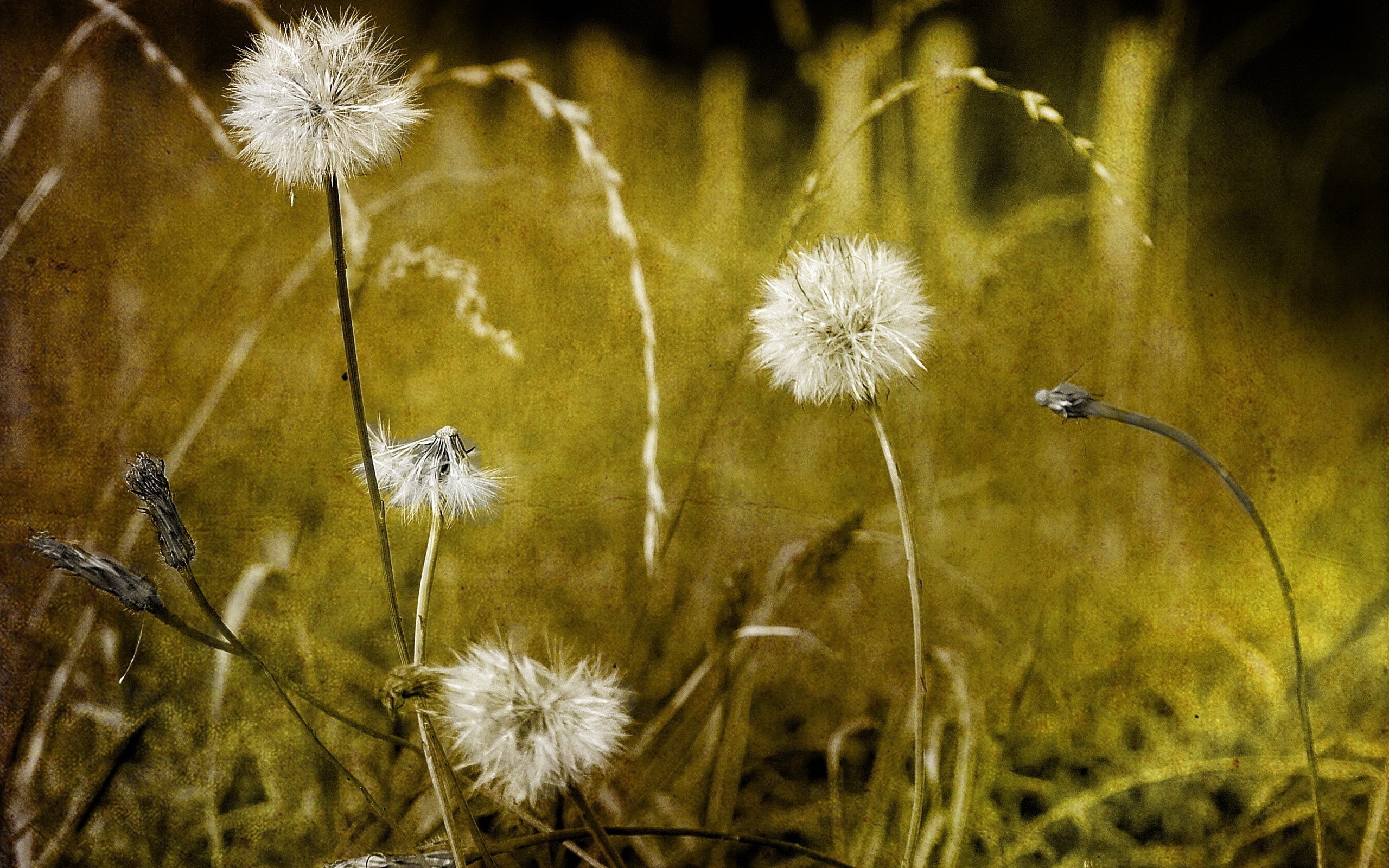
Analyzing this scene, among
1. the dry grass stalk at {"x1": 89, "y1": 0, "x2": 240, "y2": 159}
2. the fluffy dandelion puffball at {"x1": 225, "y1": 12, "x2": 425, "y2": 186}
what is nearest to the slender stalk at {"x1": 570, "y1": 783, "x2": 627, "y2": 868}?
the fluffy dandelion puffball at {"x1": 225, "y1": 12, "x2": 425, "y2": 186}

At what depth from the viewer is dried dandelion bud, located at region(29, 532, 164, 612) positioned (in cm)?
88

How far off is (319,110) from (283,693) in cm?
74

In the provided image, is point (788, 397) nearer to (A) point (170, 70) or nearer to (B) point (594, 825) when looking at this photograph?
(B) point (594, 825)

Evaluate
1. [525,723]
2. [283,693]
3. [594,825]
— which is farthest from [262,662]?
[594,825]

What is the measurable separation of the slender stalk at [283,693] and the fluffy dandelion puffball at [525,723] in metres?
0.24

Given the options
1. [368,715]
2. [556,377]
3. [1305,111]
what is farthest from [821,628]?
[1305,111]

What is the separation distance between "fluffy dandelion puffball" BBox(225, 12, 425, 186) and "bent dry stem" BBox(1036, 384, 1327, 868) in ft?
2.90

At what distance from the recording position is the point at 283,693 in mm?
1044

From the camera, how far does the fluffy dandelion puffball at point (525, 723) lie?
2.96 feet

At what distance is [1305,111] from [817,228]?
0.78m

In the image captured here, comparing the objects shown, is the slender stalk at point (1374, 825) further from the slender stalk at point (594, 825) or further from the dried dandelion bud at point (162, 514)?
the dried dandelion bud at point (162, 514)

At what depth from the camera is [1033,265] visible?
126 centimetres

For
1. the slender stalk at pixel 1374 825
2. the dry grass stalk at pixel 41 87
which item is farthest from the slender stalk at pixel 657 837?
the dry grass stalk at pixel 41 87

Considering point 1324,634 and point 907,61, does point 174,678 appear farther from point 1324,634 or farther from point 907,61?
point 1324,634
